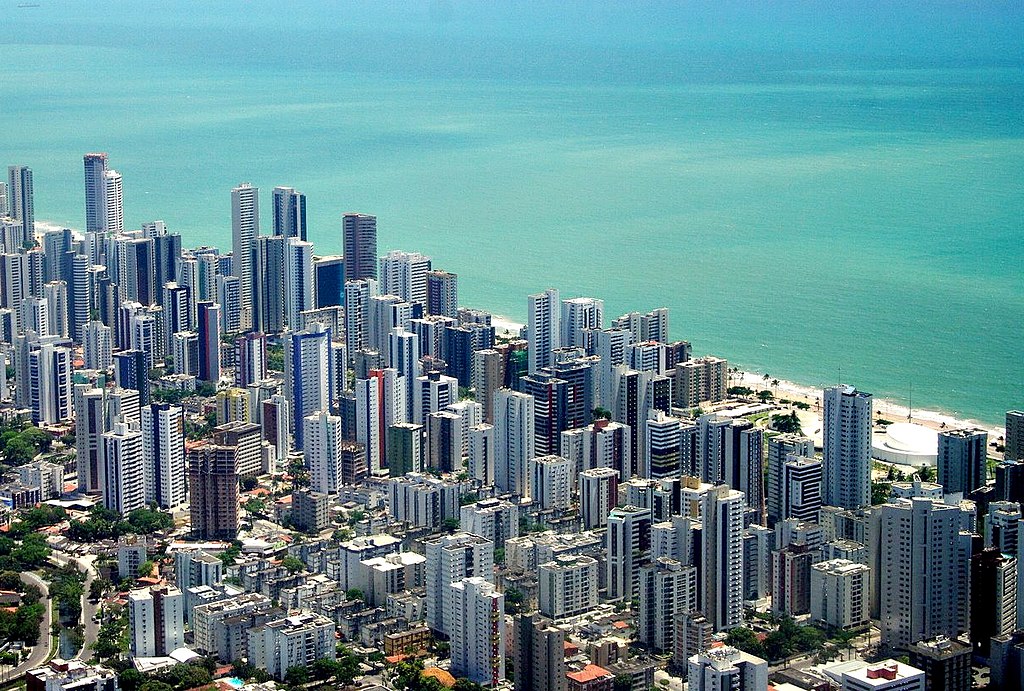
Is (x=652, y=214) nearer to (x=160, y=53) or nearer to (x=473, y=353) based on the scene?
(x=473, y=353)

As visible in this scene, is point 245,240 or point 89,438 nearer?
point 89,438

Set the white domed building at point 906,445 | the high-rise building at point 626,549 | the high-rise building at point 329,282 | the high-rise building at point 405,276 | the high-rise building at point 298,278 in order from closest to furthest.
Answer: the high-rise building at point 626,549 < the white domed building at point 906,445 < the high-rise building at point 405,276 < the high-rise building at point 298,278 < the high-rise building at point 329,282

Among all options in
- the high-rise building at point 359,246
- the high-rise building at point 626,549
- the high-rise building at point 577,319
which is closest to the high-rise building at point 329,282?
the high-rise building at point 359,246

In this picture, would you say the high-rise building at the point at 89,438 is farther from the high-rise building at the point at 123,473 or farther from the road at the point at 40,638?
the road at the point at 40,638

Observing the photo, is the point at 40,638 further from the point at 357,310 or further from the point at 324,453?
the point at 357,310

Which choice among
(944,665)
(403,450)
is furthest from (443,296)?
(944,665)

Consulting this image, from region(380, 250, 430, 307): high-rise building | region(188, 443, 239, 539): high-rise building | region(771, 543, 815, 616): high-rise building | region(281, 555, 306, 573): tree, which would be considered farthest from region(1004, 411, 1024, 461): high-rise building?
region(380, 250, 430, 307): high-rise building
